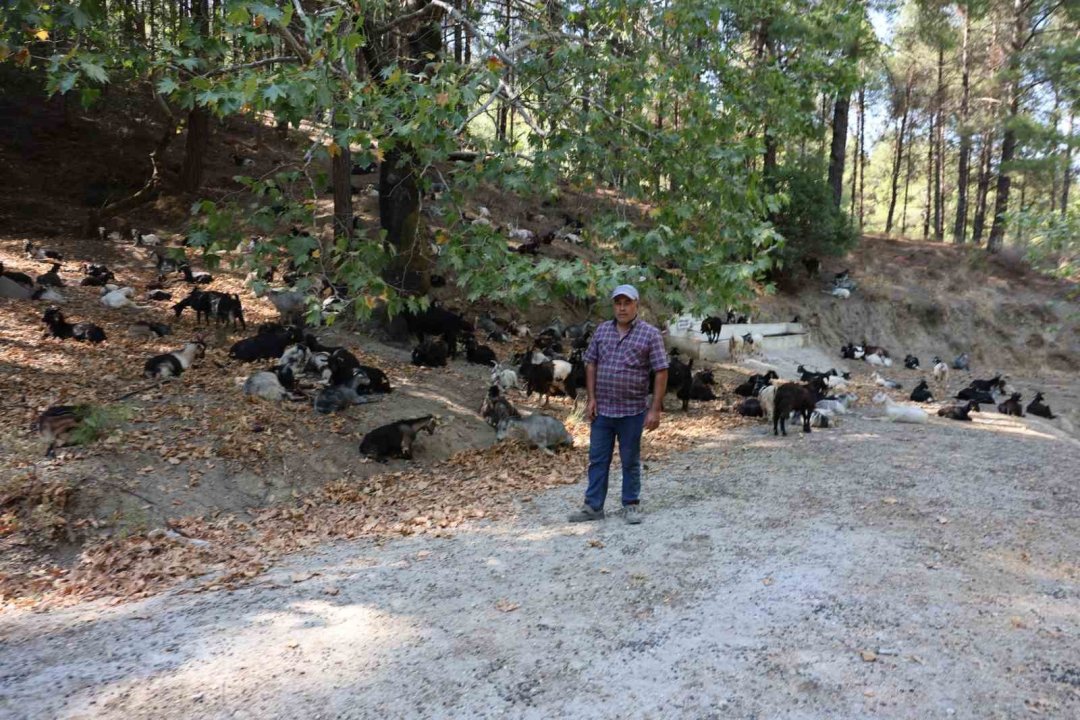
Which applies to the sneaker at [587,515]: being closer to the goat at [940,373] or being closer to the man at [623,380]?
the man at [623,380]

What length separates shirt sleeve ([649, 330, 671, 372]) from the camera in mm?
6223

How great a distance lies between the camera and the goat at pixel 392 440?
9.41 m

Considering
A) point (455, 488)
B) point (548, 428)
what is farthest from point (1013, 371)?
point (455, 488)

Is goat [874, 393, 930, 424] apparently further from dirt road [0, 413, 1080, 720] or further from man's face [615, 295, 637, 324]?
man's face [615, 295, 637, 324]

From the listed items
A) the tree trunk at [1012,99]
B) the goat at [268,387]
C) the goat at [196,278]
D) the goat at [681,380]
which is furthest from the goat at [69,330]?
the tree trunk at [1012,99]

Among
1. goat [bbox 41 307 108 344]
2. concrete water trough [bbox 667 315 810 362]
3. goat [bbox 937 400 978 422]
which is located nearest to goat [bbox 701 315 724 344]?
concrete water trough [bbox 667 315 810 362]

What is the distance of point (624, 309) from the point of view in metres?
6.33

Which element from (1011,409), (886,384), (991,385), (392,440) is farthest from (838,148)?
(392,440)

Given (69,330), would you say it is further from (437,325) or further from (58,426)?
(437,325)

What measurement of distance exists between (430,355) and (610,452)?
7.23 metres

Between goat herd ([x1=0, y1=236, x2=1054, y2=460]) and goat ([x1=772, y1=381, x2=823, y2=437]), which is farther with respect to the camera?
goat ([x1=772, y1=381, x2=823, y2=437])

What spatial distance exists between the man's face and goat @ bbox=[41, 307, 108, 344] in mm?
9014

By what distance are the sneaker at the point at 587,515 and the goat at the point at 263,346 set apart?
6.74 meters

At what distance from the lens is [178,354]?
10844 mm
